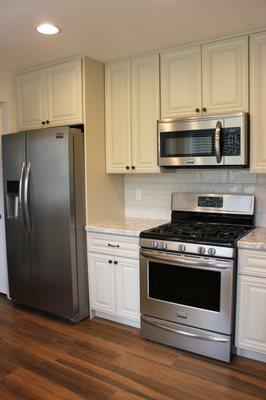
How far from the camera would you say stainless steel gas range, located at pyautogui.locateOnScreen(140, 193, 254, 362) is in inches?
96.9

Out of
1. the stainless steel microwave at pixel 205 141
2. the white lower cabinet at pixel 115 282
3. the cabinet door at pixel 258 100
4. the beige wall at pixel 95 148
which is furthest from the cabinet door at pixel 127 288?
the cabinet door at pixel 258 100

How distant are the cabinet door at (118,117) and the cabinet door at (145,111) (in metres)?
0.07

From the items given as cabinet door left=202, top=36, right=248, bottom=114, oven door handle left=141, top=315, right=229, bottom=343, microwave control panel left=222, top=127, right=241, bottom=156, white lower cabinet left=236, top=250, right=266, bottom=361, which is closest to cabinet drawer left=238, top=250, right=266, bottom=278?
white lower cabinet left=236, top=250, right=266, bottom=361

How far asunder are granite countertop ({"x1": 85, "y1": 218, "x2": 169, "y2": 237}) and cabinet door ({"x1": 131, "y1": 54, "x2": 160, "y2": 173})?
50cm

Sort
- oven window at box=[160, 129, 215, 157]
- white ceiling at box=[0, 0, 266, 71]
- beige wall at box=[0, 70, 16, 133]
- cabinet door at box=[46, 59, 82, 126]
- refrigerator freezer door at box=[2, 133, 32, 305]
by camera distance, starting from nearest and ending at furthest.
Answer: white ceiling at box=[0, 0, 266, 71] → oven window at box=[160, 129, 215, 157] → cabinet door at box=[46, 59, 82, 126] → refrigerator freezer door at box=[2, 133, 32, 305] → beige wall at box=[0, 70, 16, 133]

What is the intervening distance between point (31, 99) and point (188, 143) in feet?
5.57

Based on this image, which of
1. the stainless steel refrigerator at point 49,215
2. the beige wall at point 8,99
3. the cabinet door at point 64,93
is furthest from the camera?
the beige wall at point 8,99

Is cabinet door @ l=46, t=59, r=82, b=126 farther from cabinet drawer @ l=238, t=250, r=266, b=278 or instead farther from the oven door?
cabinet drawer @ l=238, t=250, r=266, b=278

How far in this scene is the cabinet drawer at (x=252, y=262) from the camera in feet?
7.75

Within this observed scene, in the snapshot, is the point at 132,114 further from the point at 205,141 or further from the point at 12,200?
the point at 12,200

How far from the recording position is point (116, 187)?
142 inches

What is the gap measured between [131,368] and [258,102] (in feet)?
7.08

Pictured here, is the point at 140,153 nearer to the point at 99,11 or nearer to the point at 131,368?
the point at 99,11

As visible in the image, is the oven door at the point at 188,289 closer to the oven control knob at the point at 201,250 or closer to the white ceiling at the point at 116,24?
the oven control knob at the point at 201,250
